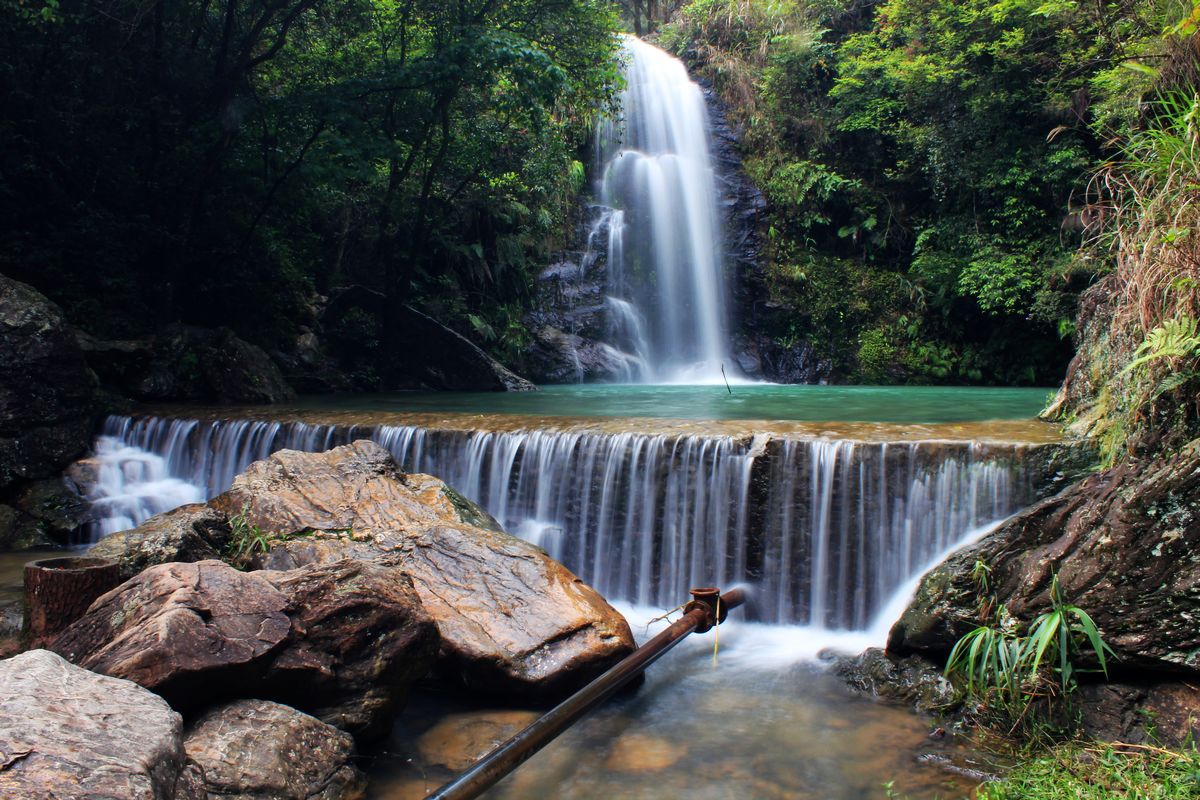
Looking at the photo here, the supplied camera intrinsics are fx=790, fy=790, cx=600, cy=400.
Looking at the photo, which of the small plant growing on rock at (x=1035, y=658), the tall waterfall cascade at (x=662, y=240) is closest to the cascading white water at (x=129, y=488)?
the small plant growing on rock at (x=1035, y=658)

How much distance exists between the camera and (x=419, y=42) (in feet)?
48.4

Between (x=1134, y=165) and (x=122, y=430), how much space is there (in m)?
10.5

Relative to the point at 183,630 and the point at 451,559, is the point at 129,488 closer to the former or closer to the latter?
the point at 451,559

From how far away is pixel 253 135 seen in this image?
43.3ft

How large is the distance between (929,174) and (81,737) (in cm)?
1952

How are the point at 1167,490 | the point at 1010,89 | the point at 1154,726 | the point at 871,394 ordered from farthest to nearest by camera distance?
1. the point at 1010,89
2. the point at 871,394
3. the point at 1167,490
4. the point at 1154,726

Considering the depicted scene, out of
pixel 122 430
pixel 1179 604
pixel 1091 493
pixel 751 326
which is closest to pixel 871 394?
pixel 751 326

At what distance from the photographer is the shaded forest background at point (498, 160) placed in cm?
1209

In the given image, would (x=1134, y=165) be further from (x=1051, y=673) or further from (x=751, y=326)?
(x=751, y=326)

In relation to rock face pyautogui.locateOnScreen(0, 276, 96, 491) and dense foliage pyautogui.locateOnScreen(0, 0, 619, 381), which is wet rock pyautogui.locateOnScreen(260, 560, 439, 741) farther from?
dense foliage pyautogui.locateOnScreen(0, 0, 619, 381)

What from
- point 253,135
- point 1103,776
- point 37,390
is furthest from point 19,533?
point 1103,776

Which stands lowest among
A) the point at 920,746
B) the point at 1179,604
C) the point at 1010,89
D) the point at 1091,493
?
the point at 920,746

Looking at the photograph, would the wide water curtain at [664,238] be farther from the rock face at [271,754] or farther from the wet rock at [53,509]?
the rock face at [271,754]

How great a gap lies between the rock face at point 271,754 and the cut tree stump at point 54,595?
4.09 feet
